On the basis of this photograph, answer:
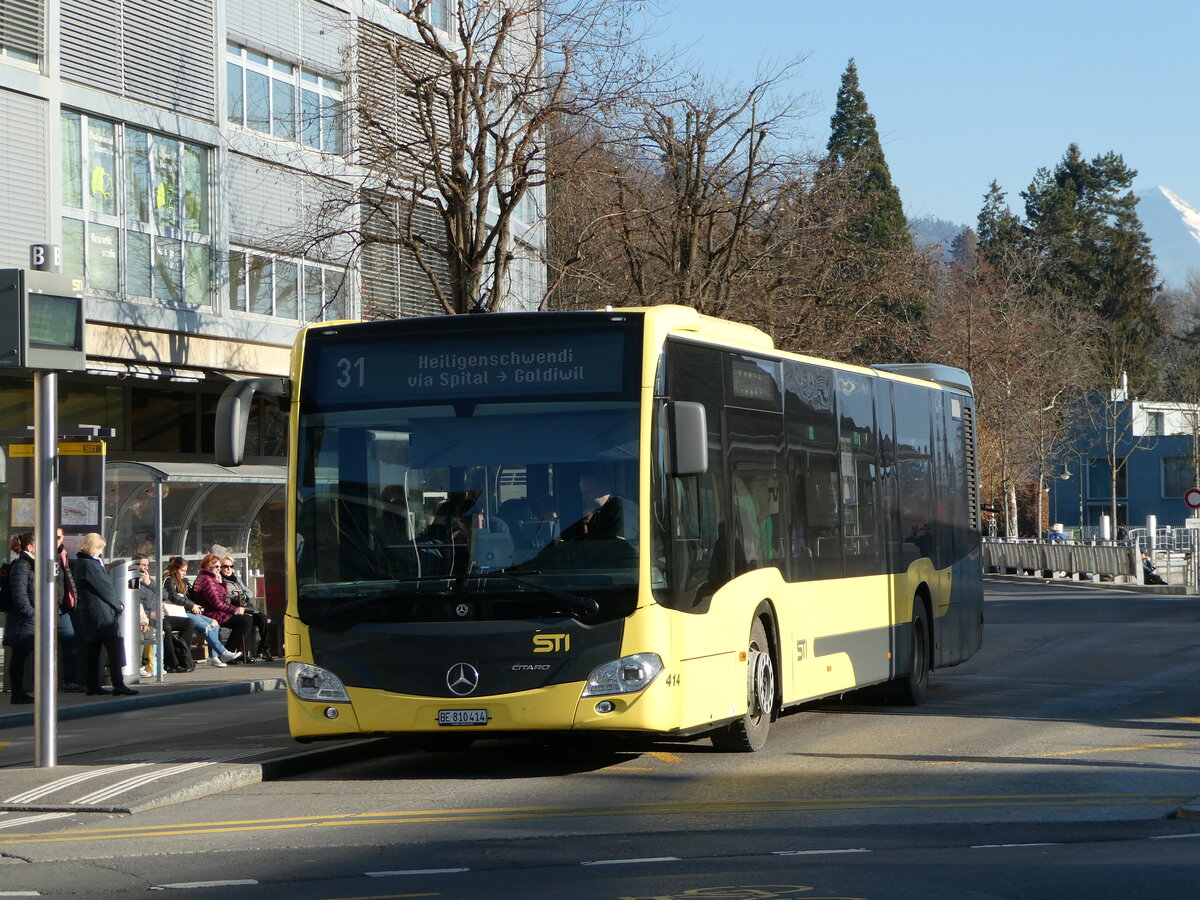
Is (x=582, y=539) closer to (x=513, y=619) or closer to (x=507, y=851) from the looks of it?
(x=513, y=619)

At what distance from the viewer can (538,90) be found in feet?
82.7

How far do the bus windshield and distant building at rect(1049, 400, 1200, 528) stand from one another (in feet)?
267

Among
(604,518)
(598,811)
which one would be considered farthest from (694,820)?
(604,518)

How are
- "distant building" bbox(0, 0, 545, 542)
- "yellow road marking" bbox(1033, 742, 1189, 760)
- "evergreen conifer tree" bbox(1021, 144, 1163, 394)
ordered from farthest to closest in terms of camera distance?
1. "evergreen conifer tree" bbox(1021, 144, 1163, 394)
2. "distant building" bbox(0, 0, 545, 542)
3. "yellow road marking" bbox(1033, 742, 1189, 760)

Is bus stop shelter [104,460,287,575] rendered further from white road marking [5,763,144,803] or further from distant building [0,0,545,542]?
white road marking [5,763,144,803]

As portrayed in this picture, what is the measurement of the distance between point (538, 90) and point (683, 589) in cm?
1507

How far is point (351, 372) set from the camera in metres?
11.6

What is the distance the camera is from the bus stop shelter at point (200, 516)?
2133 centimetres

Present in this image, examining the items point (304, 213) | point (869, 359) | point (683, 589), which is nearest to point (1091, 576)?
point (869, 359)

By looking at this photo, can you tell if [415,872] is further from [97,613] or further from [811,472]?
[97,613]

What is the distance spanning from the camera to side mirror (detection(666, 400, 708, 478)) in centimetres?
1107

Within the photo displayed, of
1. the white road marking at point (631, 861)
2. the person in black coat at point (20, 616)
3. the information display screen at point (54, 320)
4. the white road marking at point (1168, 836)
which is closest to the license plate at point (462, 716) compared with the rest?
the white road marking at point (631, 861)

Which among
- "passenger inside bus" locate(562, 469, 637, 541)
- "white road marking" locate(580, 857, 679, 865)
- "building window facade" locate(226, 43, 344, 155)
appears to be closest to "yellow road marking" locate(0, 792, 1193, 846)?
"white road marking" locate(580, 857, 679, 865)

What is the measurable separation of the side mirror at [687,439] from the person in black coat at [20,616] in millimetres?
9281
